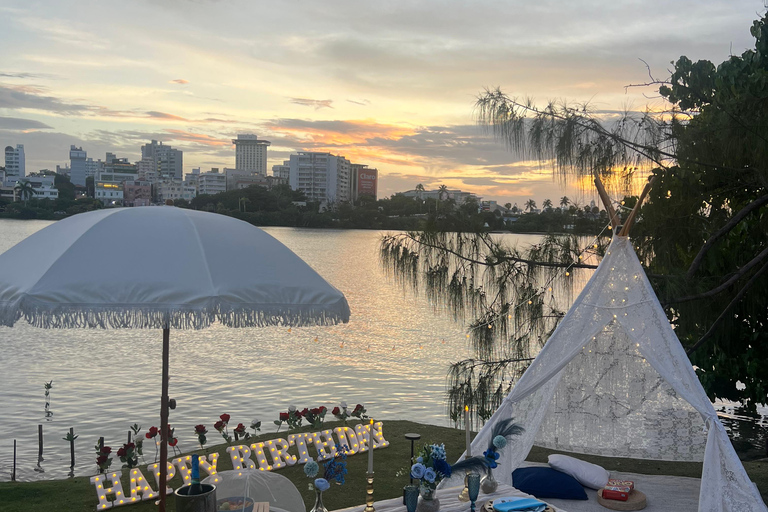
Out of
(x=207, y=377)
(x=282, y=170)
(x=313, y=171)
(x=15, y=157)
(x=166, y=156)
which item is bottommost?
(x=207, y=377)

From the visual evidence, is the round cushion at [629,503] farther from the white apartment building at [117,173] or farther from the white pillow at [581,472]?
the white apartment building at [117,173]

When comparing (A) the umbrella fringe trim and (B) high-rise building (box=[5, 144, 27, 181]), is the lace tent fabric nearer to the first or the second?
(A) the umbrella fringe trim

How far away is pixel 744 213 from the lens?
17.3 feet

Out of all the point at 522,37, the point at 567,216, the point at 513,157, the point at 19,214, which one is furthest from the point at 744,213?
the point at 19,214

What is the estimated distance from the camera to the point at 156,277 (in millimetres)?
3094

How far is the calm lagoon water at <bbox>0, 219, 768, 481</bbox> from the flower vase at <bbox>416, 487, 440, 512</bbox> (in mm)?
2785

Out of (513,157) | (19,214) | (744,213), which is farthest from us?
(19,214)

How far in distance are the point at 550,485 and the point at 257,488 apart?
3.18 m

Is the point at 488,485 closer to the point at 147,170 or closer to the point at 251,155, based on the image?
the point at 147,170

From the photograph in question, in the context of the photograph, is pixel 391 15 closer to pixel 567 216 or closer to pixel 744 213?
pixel 567 216

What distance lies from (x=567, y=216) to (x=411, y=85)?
630 inches

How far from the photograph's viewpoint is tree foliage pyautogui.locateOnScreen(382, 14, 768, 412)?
17.7 ft

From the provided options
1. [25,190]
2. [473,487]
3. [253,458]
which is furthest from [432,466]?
[25,190]

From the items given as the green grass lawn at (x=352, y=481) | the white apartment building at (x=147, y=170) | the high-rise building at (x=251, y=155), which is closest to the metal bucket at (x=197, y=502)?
the green grass lawn at (x=352, y=481)
